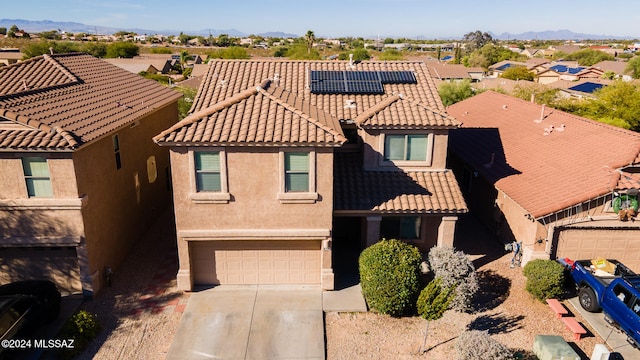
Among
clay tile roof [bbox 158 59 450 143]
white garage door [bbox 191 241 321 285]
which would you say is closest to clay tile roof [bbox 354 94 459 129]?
clay tile roof [bbox 158 59 450 143]

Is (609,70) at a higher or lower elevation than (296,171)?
lower

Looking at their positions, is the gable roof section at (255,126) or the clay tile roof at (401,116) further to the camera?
the clay tile roof at (401,116)

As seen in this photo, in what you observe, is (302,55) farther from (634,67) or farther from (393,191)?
(393,191)

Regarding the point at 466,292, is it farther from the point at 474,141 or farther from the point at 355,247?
the point at 474,141

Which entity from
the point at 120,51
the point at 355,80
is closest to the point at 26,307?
the point at 355,80

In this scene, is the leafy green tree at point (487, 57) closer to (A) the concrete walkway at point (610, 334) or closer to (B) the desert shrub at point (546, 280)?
(B) the desert shrub at point (546, 280)

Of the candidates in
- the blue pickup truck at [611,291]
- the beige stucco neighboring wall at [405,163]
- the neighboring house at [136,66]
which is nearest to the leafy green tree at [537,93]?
the beige stucco neighboring wall at [405,163]
